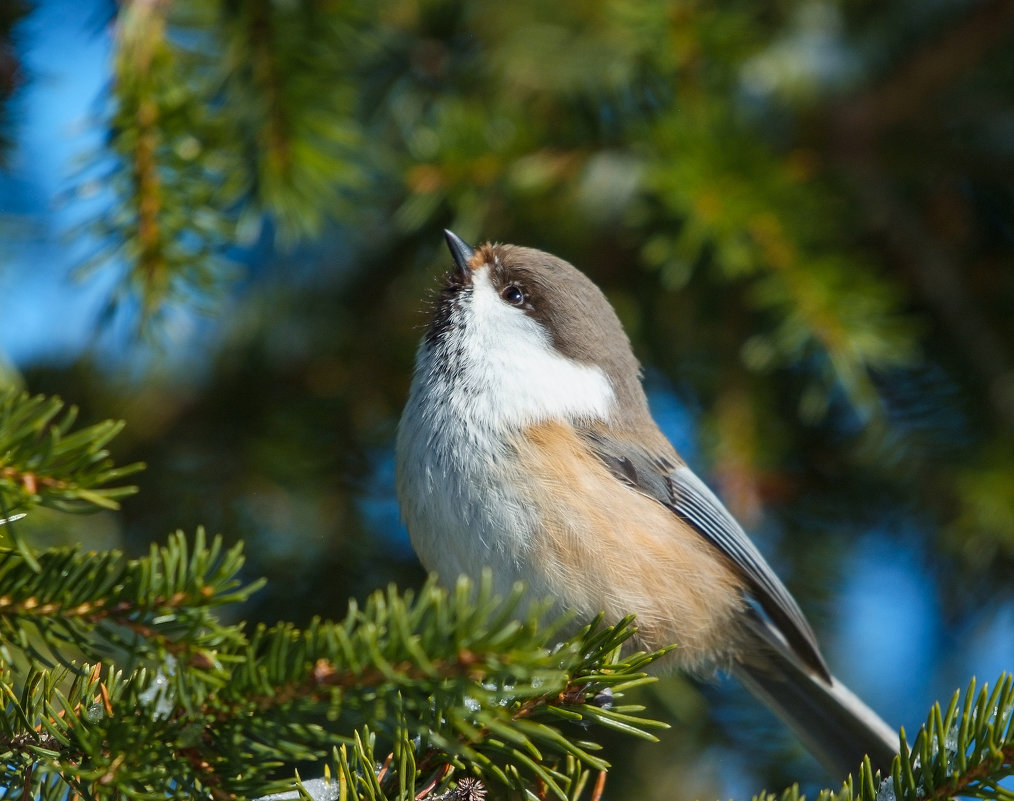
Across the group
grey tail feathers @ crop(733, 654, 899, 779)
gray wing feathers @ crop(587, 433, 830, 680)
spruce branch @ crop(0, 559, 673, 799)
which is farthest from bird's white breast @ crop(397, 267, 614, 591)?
grey tail feathers @ crop(733, 654, 899, 779)

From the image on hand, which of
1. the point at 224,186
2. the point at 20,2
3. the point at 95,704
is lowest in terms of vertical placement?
the point at 95,704

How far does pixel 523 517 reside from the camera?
2369 mm

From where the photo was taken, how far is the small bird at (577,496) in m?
2.40

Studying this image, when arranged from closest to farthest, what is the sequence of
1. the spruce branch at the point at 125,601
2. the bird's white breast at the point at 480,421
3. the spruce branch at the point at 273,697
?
the spruce branch at the point at 273,697
the spruce branch at the point at 125,601
the bird's white breast at the point at 480,421

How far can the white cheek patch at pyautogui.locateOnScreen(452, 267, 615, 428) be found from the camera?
8.61ft

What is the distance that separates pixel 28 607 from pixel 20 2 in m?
2.08

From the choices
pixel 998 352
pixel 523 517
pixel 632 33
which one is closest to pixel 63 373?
pixel 523 517

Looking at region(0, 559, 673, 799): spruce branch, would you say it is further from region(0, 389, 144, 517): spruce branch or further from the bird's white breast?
the bird's white breast

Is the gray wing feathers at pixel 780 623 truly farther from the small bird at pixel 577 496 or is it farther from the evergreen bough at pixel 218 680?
the evergreen bough at pixel 218 680

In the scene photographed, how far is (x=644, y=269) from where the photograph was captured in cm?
352

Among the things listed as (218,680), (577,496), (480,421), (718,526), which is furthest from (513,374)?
(218,680)

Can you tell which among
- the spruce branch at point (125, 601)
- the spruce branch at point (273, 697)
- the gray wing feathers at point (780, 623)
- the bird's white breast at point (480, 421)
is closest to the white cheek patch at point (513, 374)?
the bird's white breast at point (480, 421)

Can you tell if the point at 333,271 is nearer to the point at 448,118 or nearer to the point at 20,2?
the point at 448,118

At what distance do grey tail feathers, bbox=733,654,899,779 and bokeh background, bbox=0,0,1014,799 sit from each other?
0.16 metres
